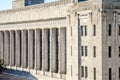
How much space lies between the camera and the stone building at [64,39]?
63.8 m

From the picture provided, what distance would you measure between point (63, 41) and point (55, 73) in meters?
7.51

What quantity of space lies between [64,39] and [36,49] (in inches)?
565

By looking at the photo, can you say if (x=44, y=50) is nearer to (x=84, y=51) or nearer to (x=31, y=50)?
(x=31, y=50)

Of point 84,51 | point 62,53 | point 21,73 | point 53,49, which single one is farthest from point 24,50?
point 84,51

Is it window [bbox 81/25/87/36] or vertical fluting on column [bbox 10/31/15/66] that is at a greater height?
window [bbox 81/25/87/36]

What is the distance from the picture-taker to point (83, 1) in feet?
230

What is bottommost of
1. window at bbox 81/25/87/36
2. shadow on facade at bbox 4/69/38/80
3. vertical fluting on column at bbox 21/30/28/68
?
shadow on facade at bbox 4/69/38/80

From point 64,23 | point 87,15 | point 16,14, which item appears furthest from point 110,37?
point 16,14

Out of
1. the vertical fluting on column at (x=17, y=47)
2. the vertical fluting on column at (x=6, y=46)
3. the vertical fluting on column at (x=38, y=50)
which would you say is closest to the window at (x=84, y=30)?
the vertical fluting on column at (x=38, y=50)

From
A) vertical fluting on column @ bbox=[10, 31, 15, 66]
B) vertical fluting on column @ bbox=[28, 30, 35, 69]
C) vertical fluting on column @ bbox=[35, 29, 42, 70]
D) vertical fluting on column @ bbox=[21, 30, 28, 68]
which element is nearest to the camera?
vertical fluting on column @ bbox=[35, 29, 42, 70]

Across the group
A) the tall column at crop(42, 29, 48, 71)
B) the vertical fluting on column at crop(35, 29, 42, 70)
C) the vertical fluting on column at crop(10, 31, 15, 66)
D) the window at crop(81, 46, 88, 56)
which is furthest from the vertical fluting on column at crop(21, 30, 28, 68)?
the window at crop(81, 46, 88, 56)

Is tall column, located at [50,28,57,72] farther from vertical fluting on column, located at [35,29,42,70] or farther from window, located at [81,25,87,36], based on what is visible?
window, located at [81,25,87,36]

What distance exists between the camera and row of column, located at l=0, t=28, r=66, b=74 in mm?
84000

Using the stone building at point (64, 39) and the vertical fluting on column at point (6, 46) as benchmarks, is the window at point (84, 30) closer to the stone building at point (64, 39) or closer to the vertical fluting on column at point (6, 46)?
the stone building at point (64, 39)
